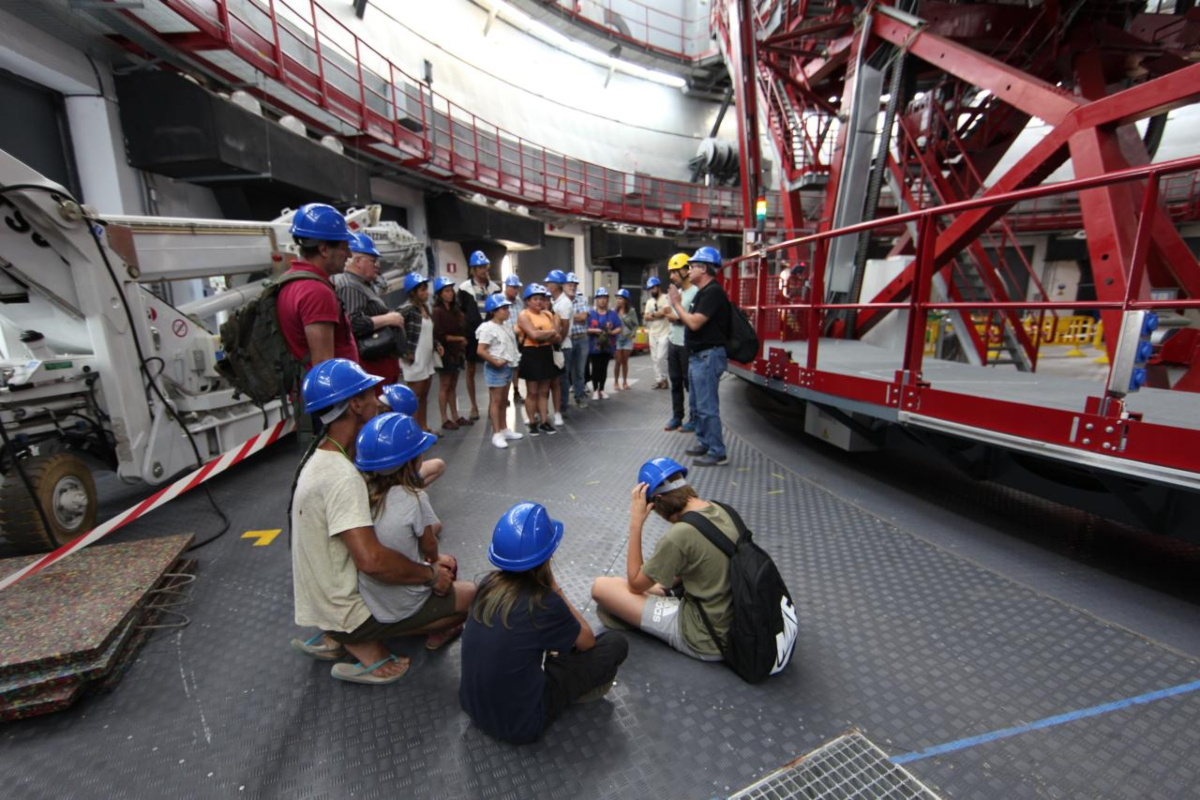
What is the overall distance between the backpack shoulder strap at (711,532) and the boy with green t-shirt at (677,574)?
18 mm

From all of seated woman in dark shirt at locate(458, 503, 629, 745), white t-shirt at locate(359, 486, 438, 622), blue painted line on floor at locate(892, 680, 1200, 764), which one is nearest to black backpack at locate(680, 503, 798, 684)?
blue painted line on floor at locate(892, 680, 1200, 764)

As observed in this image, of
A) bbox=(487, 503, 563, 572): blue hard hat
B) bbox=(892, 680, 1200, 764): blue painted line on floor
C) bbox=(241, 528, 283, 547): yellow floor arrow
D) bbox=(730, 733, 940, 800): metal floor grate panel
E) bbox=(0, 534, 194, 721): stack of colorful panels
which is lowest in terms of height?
bbox=(241, 528, 283, 547): yellow floor arrow

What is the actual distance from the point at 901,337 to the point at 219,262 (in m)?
7.14

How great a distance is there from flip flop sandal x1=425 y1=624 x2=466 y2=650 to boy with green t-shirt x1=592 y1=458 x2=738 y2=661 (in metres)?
0.75

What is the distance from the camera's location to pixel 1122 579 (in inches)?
105

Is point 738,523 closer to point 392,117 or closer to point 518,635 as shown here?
point 518,635

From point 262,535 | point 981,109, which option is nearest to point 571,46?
point 981,109

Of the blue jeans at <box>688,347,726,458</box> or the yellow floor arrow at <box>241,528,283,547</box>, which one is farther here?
the blue jeans at <box>688,347,726,458</box>

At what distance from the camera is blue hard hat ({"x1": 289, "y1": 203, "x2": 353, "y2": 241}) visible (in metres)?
2.56

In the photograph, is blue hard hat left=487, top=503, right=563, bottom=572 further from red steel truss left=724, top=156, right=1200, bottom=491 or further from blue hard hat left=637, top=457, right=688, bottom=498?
red steel truss left=724, top=156, right=1200, bottom=491

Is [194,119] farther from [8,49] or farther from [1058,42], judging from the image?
[1058,42]

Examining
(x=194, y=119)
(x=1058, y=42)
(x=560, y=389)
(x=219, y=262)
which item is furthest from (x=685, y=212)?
(x=219, y=262)

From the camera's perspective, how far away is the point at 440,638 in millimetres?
2316

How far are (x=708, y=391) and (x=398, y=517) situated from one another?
3.10m
